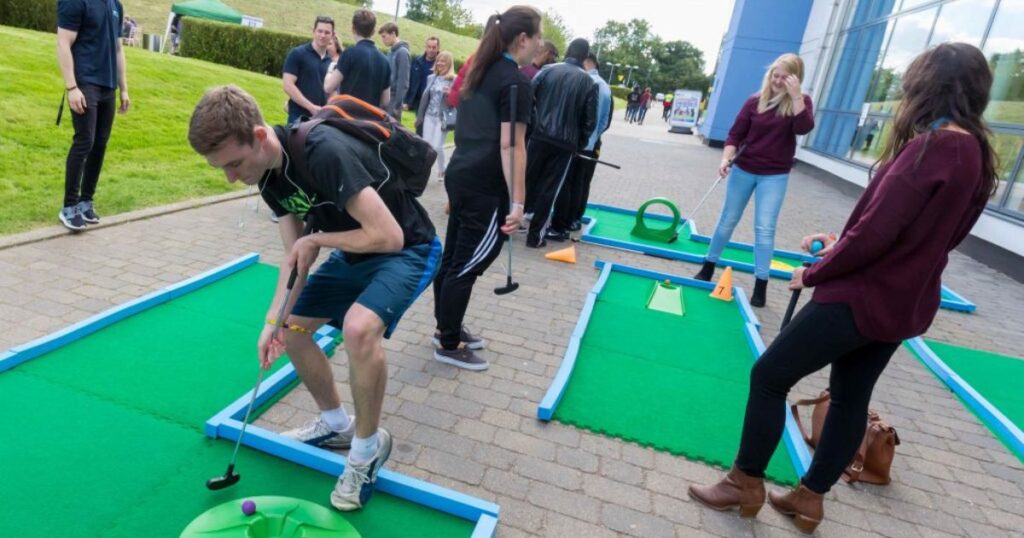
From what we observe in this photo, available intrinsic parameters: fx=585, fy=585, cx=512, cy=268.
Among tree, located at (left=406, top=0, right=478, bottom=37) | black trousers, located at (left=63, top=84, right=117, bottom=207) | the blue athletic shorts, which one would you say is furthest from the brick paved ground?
tree, located at (left=406, top=0, right=478, bottom=37)

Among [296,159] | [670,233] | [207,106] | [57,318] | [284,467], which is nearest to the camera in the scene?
[207,106]

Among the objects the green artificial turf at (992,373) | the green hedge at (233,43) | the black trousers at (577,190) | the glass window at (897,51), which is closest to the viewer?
the green artificial turf at (992,373)

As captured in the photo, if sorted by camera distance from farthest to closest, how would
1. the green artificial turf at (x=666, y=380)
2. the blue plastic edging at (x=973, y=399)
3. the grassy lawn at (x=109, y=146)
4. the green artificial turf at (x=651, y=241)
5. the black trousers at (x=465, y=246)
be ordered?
the green artificial turf at (x=651, y=241), the grassy lawn at (x=109, y=146), the blue plastic edging at (x=973, y=399), the black trousers at (x=465, y=246), the green artificial turf at (x=666, y=380)

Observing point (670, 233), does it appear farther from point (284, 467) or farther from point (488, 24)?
point (284, 467)

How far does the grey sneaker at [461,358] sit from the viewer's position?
145 inches

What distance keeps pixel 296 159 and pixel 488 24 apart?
167 centimetres

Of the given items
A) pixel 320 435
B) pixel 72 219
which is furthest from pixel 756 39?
pixel 320 435

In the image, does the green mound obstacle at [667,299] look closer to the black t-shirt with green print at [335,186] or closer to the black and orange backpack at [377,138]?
the black t-shirt with green print at [335,186]

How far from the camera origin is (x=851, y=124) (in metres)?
14.8

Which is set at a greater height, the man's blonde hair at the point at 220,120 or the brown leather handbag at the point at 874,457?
the man's blonde hair at the point at 220,120

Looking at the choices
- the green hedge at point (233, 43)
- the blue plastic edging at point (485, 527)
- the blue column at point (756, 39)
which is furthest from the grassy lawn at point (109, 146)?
the blue column at point (756, 39)

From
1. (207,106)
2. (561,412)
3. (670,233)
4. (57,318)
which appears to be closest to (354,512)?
(561,412)

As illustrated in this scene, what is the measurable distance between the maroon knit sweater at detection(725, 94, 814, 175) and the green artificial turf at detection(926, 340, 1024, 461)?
206 centimetres

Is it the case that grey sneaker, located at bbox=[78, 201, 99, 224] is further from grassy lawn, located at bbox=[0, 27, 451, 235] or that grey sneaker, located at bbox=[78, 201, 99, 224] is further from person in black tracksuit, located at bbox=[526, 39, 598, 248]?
person in black tracksuit, located at bbox=[526, 39, 598, 248]
